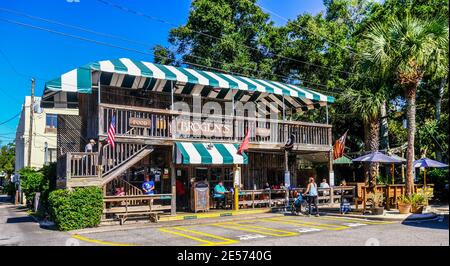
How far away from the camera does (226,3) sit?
32500mm

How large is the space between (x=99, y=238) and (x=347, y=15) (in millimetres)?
29344

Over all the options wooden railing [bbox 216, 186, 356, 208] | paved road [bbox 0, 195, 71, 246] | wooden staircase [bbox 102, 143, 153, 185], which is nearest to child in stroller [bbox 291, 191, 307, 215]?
wooden railing [bbox 216, 186, 356, 208]

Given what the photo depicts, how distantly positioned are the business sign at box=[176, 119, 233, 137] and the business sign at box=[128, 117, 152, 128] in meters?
1.42

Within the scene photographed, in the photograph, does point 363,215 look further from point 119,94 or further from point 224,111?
point 119,94

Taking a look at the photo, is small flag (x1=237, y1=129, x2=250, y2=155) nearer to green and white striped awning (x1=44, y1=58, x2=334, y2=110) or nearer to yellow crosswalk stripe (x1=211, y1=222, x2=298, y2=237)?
green and white striped awning (x1=44, y1=58, x2=334, y2=110)

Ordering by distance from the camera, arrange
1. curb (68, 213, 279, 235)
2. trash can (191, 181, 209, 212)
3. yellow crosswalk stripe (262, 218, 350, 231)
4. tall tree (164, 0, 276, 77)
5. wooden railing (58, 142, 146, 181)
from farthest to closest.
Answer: tall tree (164, 0, 276, 77) < trash can (191, 181, 209, 212) < wooden railing (58, 142, 146, 181) < curb (68, 213, 279, 235) < yellow crosswalk stripe (262, 218, 350, 231)

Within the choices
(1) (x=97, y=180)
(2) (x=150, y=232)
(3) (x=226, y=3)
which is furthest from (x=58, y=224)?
(3) (x=226, y=3)

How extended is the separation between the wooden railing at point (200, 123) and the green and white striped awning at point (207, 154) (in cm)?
55

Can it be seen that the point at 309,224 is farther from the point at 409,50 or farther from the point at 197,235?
the point at 409,50

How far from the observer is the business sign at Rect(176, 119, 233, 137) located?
1794 centimetres

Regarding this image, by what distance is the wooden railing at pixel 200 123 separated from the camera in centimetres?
1622

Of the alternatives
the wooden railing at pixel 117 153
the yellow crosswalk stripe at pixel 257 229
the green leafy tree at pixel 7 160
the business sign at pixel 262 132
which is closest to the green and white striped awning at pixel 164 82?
the business sign at pixel 262 132

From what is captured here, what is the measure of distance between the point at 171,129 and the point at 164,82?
8.76 feet
